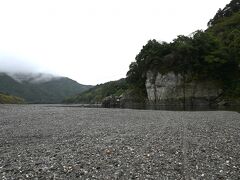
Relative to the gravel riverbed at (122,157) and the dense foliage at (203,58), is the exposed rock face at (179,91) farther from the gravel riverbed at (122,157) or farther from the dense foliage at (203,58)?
the gravel riverbed at (122,157)

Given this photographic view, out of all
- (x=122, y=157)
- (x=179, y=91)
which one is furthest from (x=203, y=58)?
(x=122, y=157)

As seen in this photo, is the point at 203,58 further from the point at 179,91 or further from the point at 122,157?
the point at 122,157

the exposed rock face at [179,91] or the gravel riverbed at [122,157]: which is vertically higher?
the exposed rock face at [179,91]

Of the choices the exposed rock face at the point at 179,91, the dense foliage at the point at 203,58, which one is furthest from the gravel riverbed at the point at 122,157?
the dense foliage at the point at 203,58

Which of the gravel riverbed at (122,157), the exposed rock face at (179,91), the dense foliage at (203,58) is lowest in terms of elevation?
the gravel riverbed at (122,157)

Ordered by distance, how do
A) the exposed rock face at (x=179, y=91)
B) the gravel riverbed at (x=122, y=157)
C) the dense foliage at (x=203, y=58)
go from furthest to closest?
the exposed rock face at (x=179, y=91) → the dense foliage at (x=203, y=58) → the gravel riverbed at (x=122, y=157)

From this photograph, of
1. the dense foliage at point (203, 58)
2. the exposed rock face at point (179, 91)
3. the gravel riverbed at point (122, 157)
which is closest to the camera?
the gravel riverbed at point (122, 157)

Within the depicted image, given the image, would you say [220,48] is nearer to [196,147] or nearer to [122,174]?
[196,147]

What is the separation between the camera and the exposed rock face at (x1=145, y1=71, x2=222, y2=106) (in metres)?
94.2

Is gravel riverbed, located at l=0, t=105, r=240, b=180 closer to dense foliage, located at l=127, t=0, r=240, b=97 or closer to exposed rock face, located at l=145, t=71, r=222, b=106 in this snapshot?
exposed rock face, located at l=145, t=71, r=222, b=106

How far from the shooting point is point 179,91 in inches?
3910

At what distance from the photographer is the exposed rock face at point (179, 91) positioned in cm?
9419

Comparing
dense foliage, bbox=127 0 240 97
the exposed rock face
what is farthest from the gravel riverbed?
dense foliage, bbox=127 0 240 97

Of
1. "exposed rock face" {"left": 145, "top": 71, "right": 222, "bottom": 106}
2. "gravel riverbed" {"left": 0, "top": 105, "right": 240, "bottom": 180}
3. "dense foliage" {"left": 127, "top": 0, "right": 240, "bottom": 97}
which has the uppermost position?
"dense foliage" {"left": 127, "top": 0, "right": 240, "bottom": 97}
